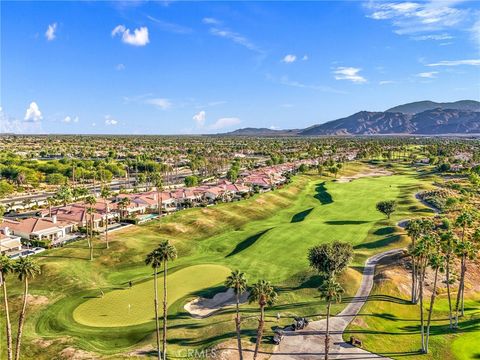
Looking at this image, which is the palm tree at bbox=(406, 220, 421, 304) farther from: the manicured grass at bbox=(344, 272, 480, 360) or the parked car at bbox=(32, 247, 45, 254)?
the parked car at bbox=(32, 247, 45, 254)

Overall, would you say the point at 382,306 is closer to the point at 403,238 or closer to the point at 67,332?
the point at 403,238

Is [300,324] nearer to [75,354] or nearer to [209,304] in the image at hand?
[209,304]

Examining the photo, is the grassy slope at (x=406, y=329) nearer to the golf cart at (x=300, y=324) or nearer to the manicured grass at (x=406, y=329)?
the manicured grass at (x=406, y=329)

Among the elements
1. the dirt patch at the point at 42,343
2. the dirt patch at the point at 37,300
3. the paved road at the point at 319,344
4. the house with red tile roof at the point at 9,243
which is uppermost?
the house with red tile roof at the point at 9,243

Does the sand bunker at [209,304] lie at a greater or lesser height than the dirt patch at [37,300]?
lesser

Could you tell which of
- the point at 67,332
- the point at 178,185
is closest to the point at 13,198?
the point at 178,185

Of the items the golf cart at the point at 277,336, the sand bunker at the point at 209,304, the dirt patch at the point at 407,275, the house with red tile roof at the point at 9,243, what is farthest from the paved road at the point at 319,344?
the house with red tile roof at the point at 9,243

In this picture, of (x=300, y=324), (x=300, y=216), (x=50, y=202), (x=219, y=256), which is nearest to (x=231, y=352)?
(x=300, y=324)

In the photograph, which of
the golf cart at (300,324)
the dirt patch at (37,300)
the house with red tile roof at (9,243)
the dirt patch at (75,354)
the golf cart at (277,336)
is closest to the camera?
the dirt patch at (75,354)

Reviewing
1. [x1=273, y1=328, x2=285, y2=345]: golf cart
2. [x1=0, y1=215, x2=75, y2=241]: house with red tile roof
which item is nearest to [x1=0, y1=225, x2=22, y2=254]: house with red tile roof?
[x1=0, y1=215, x2=75, y2=241]: house with red tile roof
